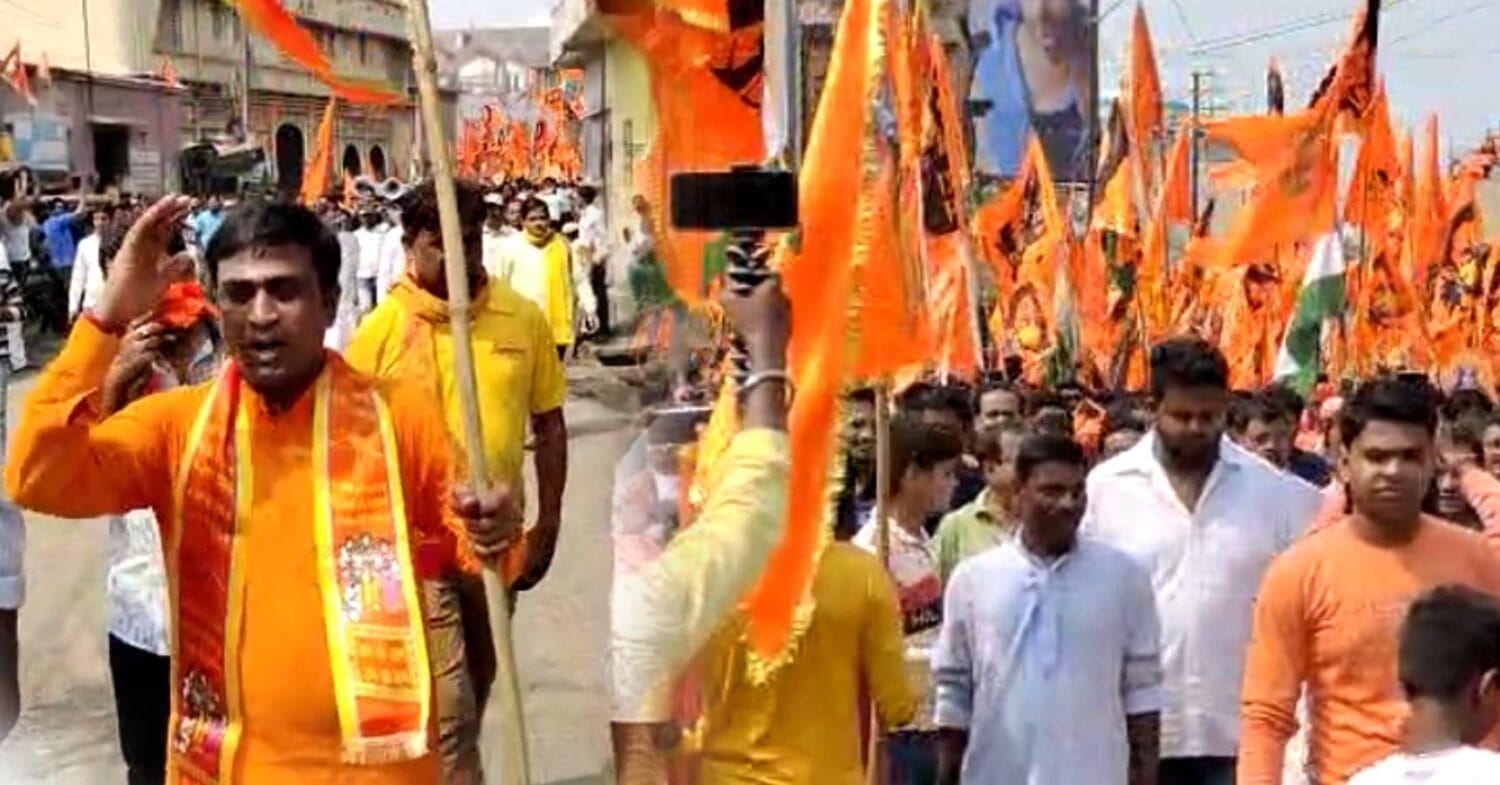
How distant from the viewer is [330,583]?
3156 millimetres

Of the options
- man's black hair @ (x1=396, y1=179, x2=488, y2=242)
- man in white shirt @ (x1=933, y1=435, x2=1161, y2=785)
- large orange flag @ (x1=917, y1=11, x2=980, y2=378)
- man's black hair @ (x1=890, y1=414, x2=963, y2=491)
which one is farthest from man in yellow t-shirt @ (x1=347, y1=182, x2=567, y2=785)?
large orange flag @ (x1=917, y1=11, x2=980, y2=378)

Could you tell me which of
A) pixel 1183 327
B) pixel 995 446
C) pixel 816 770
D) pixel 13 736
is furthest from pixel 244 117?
pixel 1183 327

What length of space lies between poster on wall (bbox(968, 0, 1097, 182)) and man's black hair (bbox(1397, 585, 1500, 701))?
38.7 feet

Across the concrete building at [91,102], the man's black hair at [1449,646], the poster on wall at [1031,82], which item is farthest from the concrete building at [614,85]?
the poster on wall at [1031,82]

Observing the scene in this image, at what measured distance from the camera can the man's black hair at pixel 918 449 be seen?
519 cm

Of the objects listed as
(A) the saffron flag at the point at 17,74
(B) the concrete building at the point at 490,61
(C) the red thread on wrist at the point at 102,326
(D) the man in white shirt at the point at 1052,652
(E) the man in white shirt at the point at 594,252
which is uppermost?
(A) the saffron flag at the point at 17,74

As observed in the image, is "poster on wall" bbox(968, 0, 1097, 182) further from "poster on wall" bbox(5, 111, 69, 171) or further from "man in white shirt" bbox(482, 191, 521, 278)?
"man in white shirt" bbox(482, 191, 521, 278)

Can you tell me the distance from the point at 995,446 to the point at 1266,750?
7.96ft

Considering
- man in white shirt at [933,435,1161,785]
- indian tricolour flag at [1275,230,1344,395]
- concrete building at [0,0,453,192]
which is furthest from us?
indian tricolour flag at [1275,230,1344,395]

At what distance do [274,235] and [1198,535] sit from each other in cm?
247

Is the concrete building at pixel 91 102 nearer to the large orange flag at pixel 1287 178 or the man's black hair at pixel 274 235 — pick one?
the man's black hair at pixel 274 235

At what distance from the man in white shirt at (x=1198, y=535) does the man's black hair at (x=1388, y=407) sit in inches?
28.0

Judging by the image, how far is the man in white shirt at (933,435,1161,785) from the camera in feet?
15.2

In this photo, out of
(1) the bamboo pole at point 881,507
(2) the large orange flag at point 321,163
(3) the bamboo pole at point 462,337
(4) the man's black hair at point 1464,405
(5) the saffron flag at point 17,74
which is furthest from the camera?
(5) the saffron flag at point 17,74
